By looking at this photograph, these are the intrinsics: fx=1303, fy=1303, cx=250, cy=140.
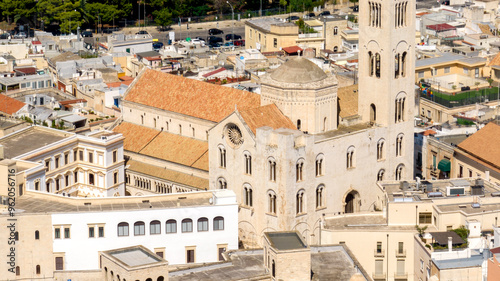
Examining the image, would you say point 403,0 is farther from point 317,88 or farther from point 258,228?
point 258,228

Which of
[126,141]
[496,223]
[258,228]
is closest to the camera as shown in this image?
[496,223]

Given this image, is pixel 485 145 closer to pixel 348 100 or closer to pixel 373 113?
pixel 373 113

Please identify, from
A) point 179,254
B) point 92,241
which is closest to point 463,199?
point 179,254

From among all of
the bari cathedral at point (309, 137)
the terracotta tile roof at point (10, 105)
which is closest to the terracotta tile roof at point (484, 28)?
the bari cathedral at point (309, 137)

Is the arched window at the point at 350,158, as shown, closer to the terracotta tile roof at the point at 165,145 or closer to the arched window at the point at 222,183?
the arched window at the point at 222,183

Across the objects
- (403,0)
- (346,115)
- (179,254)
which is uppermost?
(403,0)
